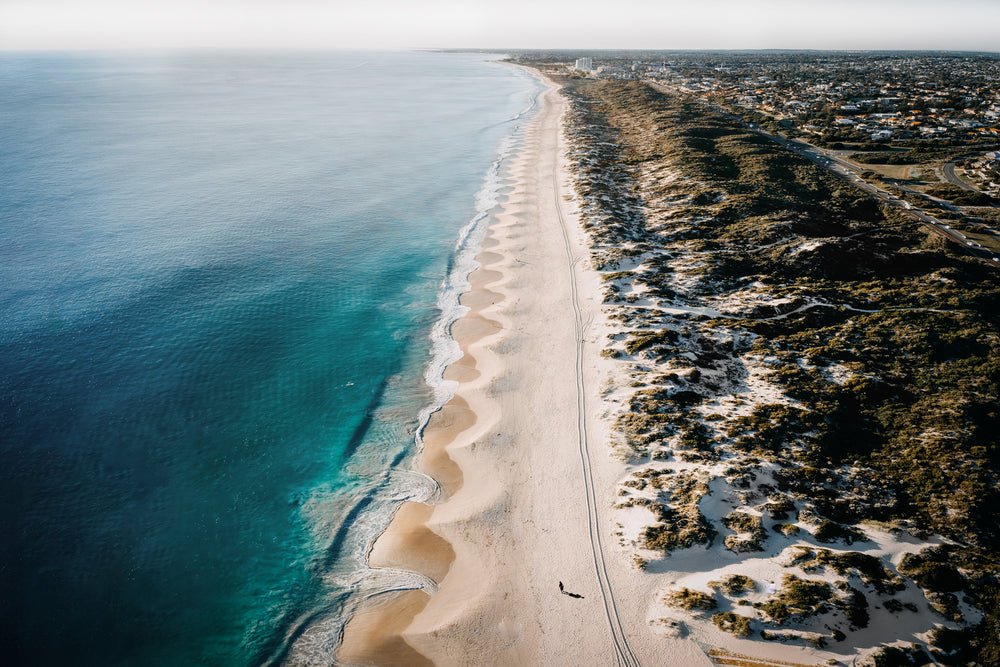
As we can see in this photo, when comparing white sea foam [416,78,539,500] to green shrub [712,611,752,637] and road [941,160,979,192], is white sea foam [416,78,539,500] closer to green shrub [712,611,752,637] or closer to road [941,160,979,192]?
green shrub [712,611,752,637]

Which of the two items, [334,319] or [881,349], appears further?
[334,319]

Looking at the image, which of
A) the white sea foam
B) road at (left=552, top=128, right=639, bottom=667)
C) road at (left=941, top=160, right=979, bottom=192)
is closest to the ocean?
the white sea foam

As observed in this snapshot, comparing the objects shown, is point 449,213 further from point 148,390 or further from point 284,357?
point 148,390

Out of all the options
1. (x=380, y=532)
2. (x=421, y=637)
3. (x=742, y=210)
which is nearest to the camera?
(x=421, y=637)

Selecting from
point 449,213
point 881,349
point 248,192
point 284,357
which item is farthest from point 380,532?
point 248,192

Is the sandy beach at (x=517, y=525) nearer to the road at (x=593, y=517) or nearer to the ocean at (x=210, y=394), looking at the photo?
the road at (x=593, y=517)

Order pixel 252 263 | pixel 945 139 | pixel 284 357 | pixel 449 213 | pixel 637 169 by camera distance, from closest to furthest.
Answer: pixel 284 357 → pixel 252 263 → pixel 449 213 → pixel 637 169 → pixel 945 139
